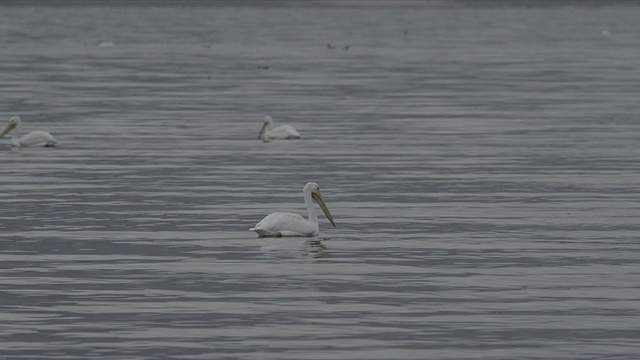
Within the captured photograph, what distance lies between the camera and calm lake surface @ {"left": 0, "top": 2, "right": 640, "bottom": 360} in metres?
19.0

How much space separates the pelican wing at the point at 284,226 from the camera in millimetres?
26141

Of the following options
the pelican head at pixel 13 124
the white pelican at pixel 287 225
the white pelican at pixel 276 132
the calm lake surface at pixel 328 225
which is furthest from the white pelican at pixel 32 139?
the white pelican at pixel 287 225

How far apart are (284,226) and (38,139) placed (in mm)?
16250

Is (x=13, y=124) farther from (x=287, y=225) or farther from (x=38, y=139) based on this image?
(x=287, y=225)

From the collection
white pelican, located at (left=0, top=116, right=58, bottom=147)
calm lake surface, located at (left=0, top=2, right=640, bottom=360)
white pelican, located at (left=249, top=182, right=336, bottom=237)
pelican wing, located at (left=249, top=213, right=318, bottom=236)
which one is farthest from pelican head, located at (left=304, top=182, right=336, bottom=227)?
white pelican, located at (left=0, top=116, right=58, bottom=147)

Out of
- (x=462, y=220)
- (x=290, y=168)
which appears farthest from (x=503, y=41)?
(x=462, y=220)

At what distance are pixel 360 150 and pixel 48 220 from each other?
1314 cm

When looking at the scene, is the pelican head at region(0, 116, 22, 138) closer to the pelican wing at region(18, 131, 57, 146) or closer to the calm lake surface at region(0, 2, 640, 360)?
the calm lake surface at region(0, 2, 640, 360)

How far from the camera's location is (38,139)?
4156 centimetres

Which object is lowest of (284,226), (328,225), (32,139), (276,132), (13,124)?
(284,226)

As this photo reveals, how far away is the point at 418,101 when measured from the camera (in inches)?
2299

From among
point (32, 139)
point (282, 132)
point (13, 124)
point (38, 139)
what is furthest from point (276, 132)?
point (13, 124)

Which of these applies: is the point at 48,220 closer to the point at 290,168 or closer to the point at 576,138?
the point at 290,168

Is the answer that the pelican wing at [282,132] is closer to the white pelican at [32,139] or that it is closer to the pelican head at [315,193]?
the white pelican at [32,139]
